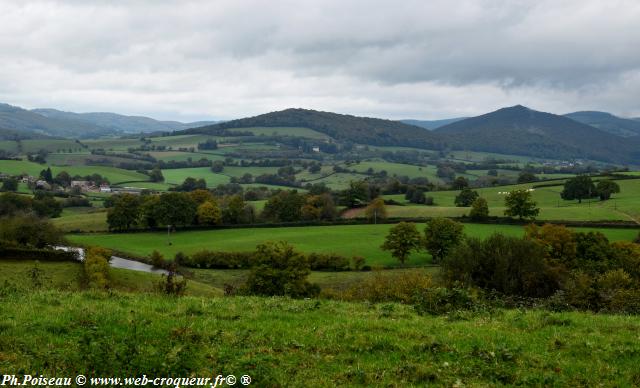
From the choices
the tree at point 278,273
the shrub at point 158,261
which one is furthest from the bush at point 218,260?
the tree at point 278,273

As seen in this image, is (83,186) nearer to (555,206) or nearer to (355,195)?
(355,195)

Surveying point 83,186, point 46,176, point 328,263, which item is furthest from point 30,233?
point 46,176

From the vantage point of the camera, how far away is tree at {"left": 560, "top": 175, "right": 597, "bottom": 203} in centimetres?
12375

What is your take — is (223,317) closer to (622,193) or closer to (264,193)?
(622,193)

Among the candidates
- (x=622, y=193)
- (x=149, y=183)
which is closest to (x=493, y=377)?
(x=622, y=193)

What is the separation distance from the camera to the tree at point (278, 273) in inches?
2064

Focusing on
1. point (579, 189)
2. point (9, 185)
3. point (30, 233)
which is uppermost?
point (579, 189)

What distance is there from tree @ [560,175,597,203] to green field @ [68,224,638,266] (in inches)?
1506

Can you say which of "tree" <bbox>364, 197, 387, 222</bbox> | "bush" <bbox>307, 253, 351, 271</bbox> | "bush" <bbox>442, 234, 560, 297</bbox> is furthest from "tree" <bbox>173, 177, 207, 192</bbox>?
"bush" <bbox>442, 234, 560, 297</bbox>

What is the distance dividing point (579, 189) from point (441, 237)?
205ft

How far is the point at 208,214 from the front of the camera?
11094 cm

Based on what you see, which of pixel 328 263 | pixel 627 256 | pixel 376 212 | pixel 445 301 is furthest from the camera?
pixel 376 212

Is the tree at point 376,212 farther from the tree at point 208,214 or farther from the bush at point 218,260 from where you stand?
the bush at point 218,260

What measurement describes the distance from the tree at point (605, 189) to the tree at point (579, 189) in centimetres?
187
